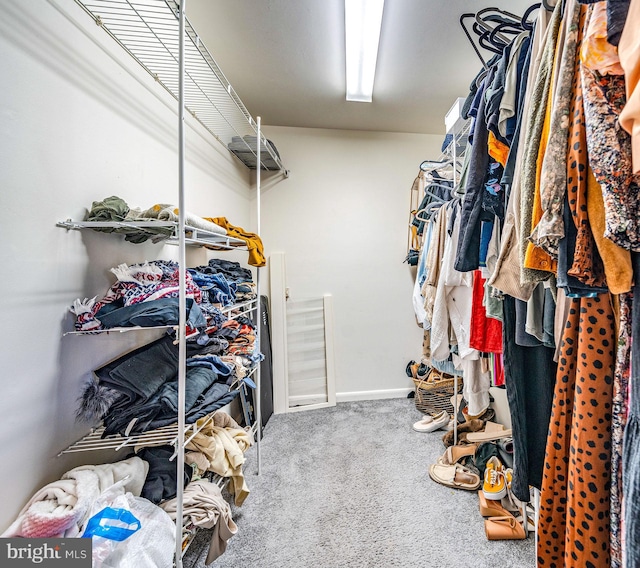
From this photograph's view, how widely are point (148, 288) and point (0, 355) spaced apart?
0.39 m

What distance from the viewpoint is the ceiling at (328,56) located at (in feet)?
4.81

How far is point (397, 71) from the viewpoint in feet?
6.36

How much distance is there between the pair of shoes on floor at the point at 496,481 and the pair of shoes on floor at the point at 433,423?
2.16ft

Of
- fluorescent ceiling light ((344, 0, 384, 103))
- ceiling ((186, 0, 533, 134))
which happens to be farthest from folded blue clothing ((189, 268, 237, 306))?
fluorescent ceiling light ((344, 0, 384, 103))

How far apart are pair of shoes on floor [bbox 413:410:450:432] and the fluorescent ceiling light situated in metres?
2.42

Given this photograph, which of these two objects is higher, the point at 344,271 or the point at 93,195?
the point at 93,195

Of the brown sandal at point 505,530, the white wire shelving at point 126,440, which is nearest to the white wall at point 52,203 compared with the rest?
the white wire shelving at point 126,440

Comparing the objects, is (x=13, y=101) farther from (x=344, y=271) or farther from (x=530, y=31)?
(x=344, y=271)

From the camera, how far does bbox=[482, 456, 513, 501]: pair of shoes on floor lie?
1.46 m

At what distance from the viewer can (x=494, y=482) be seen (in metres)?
1.50

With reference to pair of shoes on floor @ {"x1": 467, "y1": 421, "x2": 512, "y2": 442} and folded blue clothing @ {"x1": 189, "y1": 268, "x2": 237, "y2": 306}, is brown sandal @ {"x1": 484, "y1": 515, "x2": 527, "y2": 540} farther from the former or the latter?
folded blue clothing @ {"x1": 189, "y1": 268, "x2": 237, "y2": 306}

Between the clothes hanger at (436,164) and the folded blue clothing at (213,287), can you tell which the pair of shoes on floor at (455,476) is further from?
the clothes hanger at (436,164)

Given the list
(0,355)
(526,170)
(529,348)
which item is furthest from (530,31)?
(0,355)

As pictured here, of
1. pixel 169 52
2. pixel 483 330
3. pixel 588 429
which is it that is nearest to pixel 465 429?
pixel 483 330
